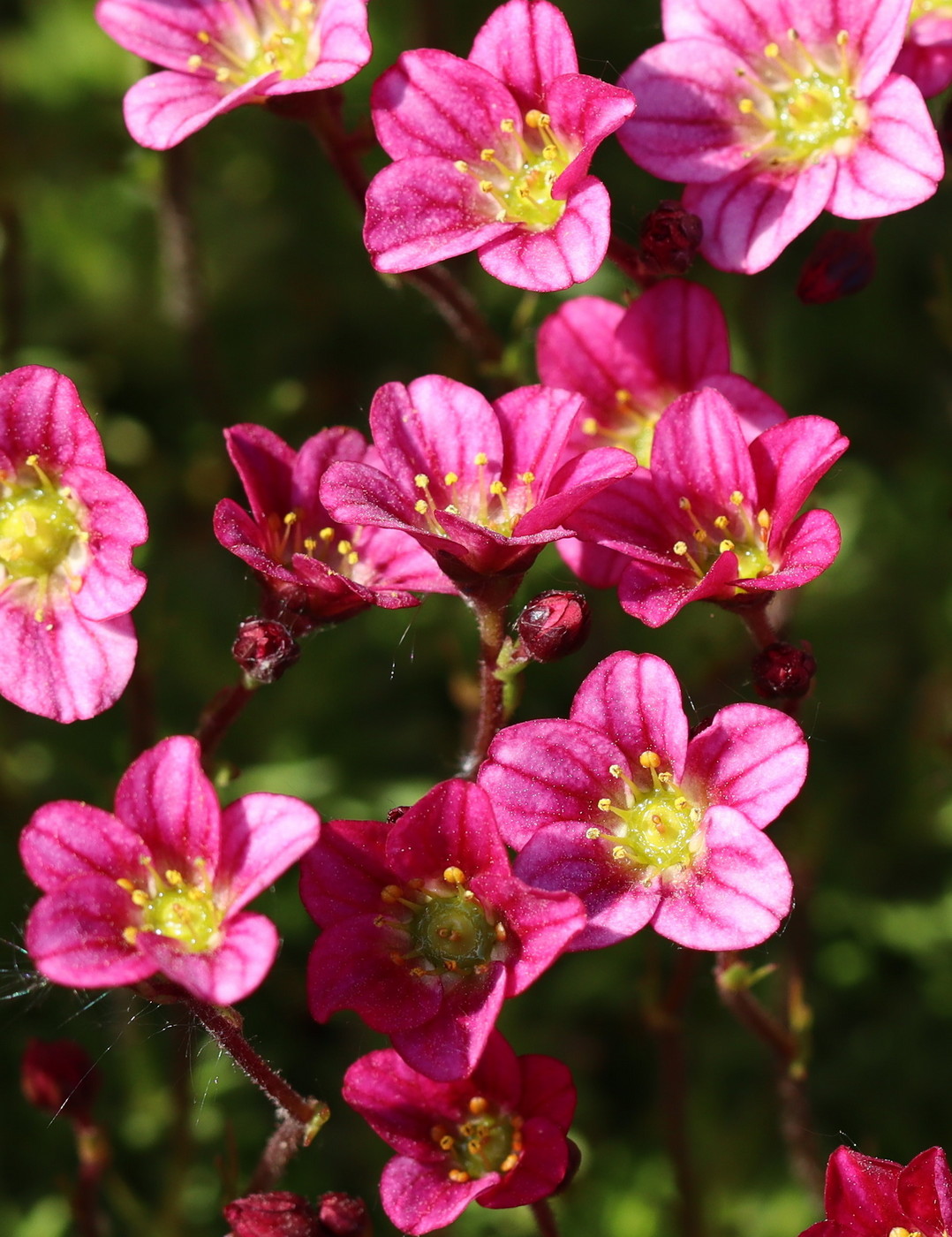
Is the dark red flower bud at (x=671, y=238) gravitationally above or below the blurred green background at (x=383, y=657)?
above

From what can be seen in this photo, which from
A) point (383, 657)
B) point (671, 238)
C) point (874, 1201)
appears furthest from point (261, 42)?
point (874, 1201)

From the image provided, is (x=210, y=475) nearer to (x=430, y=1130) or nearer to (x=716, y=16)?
(x=716, y=16)

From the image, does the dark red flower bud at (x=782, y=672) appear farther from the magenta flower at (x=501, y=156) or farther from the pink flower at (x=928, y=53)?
the pink flower at (x=928, y=53)

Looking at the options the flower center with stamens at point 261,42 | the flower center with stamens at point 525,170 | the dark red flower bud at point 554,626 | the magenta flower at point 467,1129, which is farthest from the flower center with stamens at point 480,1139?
the flower center with stamens at point 261,42

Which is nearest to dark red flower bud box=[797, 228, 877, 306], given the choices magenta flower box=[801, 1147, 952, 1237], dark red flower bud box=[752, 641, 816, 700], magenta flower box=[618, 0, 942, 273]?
magenta flower box=[618, 0, 942, 273]

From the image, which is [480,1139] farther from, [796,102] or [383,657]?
[796,102]

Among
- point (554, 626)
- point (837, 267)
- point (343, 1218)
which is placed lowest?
point (343, 1218)
